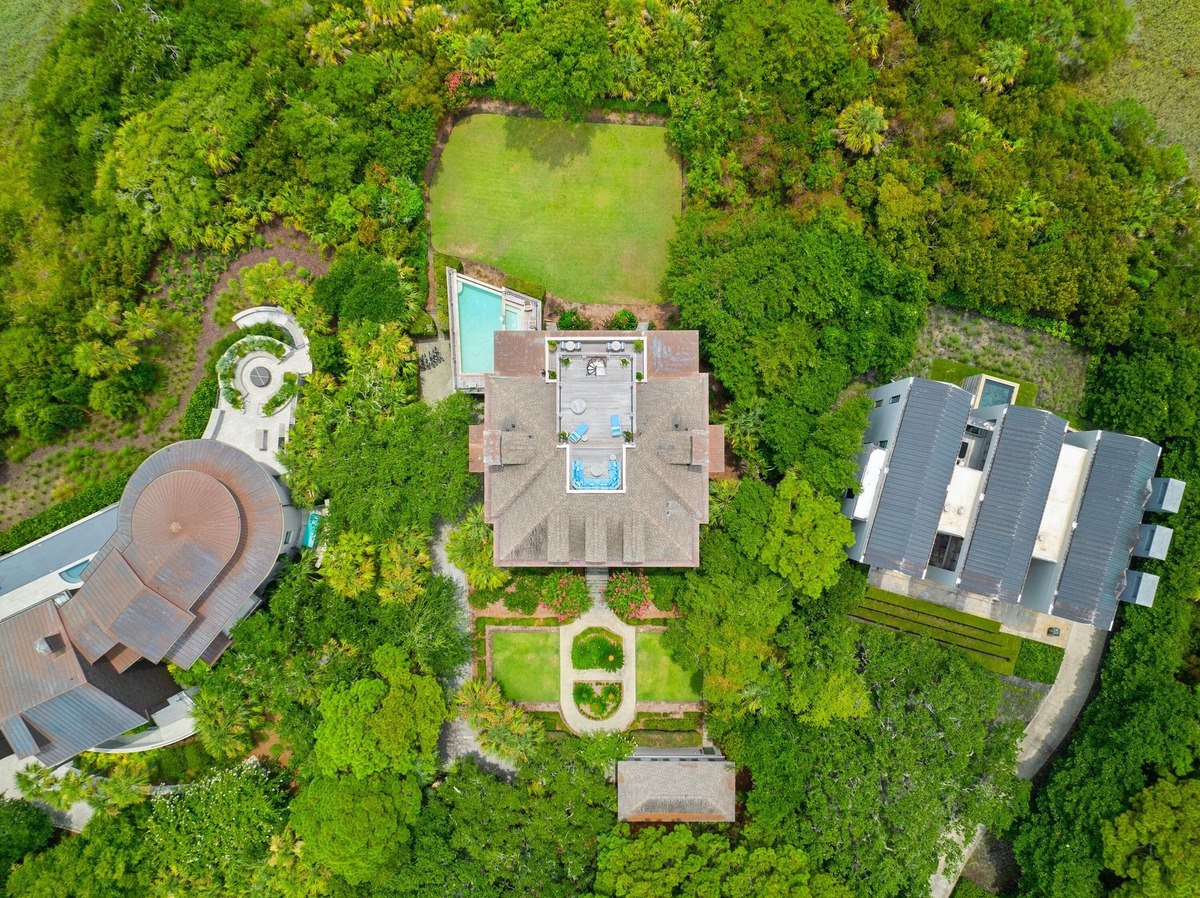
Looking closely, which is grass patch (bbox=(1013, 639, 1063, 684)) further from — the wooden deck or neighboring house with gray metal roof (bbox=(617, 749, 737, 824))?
the wooden deck

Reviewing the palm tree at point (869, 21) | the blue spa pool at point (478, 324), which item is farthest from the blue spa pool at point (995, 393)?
the blue spa pool at point (478, 324)

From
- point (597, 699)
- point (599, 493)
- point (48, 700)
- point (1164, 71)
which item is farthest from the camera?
point (1164, 71)

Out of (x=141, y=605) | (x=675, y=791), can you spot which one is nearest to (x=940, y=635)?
(x=675, y=791)

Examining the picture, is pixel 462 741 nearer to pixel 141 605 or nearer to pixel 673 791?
pixel 673 791

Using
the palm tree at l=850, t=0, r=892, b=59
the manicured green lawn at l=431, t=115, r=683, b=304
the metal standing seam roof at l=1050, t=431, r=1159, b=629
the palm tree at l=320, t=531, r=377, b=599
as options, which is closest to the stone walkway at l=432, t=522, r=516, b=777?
the palm tree at l=320, t=531, r=377, b=599

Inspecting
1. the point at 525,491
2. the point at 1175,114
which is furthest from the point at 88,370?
the point at 1175,114

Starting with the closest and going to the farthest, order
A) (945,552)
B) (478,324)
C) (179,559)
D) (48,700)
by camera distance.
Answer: (48,700), (179,559), (945,552), (478,324)

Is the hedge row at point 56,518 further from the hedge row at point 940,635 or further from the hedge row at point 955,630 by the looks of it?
the hedge row at point 955,630
